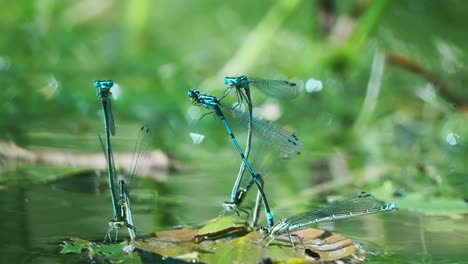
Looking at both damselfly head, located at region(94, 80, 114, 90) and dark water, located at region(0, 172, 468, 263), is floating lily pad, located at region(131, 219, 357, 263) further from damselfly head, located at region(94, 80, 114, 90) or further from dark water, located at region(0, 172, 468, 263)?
damselfly head, located at region(94, 80, 114, 90)

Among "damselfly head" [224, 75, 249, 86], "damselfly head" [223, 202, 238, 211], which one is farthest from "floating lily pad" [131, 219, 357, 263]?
"damselfly head" [224, 75, 249, 86]

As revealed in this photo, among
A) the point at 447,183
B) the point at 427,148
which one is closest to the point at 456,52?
the point at 427,148

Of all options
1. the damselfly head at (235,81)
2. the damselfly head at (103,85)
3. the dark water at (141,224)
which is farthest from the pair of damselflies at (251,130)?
the dark water at (141,224)

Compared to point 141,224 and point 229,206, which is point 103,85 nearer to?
point 229,206

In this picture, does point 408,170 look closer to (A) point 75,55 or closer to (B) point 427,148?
(B) point 427,148

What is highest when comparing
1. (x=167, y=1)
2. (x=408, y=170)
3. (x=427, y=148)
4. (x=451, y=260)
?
(x=167, y=1)
